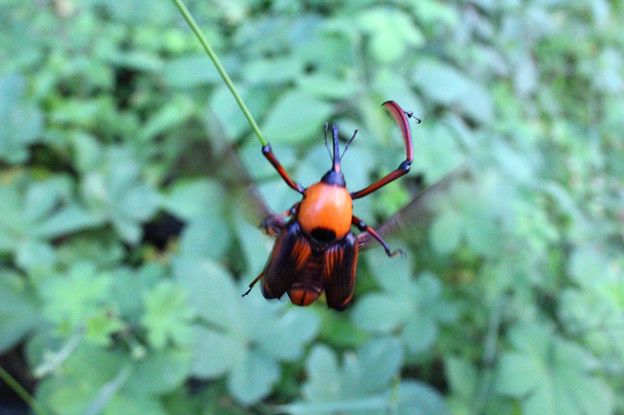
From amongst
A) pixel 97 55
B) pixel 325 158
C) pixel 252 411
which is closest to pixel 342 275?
pixel 325 158

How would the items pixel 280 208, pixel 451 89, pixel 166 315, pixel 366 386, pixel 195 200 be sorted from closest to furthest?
pixel 280 208 < pixel 166 315 < pixel 366 386 < pixel 195 200 < pixel 451 89

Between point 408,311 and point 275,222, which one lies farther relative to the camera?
point 408,311

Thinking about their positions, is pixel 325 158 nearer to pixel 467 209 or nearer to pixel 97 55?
pixel 467 209

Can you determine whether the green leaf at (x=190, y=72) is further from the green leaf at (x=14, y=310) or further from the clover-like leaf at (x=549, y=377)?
the clover-like leaf at (x=549, y=377)

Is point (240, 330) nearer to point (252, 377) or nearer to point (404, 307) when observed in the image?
point (252, 377)

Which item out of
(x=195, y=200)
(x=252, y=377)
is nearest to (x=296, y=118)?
(x=195, y=200)

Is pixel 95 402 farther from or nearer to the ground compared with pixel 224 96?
nearer to the ground
